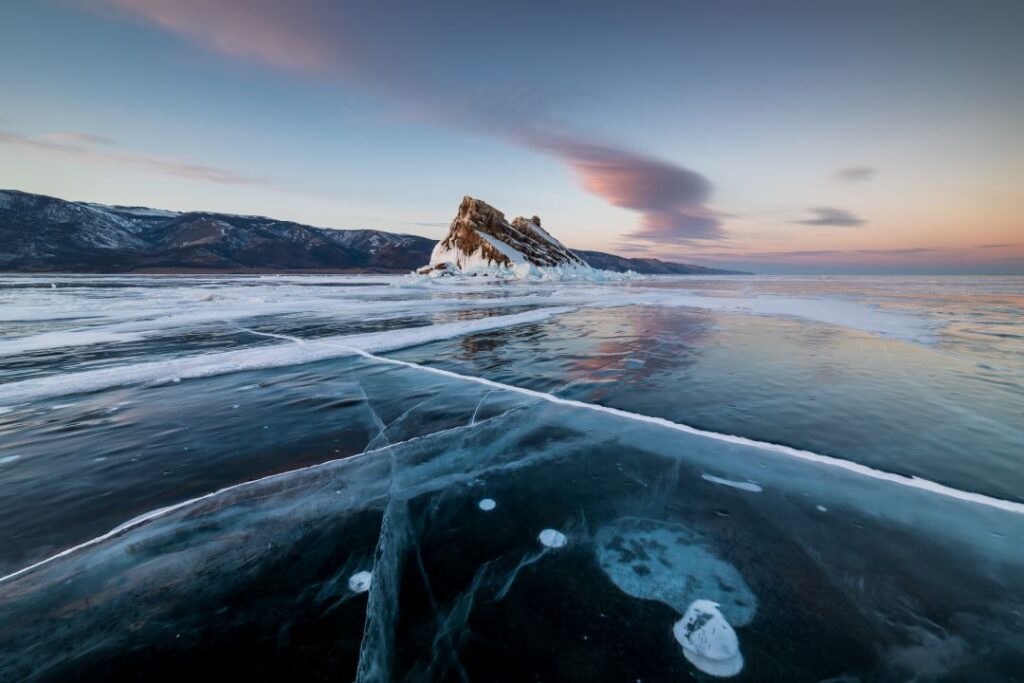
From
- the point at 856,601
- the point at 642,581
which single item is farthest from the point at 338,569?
the point at 856,601

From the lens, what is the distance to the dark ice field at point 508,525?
1.97 metres

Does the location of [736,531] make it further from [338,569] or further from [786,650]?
[338,569]

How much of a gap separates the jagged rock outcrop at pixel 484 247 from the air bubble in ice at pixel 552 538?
62.4m

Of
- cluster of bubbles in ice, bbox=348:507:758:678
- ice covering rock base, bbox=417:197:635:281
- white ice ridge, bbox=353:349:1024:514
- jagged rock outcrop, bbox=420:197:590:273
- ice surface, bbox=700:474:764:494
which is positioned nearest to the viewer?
cluster of bubbles in ice, bbox=348:507:758:678

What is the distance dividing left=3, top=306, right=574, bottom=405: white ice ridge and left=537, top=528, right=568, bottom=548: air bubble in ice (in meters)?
7.07

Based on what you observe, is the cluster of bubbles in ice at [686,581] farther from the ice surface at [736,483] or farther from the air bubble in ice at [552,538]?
the ice surface at [736,483]

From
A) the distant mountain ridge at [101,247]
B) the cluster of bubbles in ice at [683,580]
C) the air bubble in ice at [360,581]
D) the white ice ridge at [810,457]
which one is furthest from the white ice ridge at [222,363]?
the distant mountain ridge at [101,247]

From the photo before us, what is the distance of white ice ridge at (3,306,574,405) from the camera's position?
21.1 feet

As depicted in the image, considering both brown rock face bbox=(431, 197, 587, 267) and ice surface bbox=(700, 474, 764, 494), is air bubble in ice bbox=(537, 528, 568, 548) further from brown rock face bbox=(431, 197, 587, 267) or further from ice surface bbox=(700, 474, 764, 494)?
brown rock face bbox=(431, 197, 587, 267)

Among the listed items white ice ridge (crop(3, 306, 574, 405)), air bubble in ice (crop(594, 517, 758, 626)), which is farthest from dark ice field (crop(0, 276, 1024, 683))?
white ice ridge (crop(3, 306, 574, 405))

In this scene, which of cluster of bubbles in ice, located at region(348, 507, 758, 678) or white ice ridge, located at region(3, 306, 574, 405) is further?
white ice ridge, located at region(3, 306, 574, 405)

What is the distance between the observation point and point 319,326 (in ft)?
44.4

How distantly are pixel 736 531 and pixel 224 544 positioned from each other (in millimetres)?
3699

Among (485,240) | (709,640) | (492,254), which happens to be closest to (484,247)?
(485,240)
